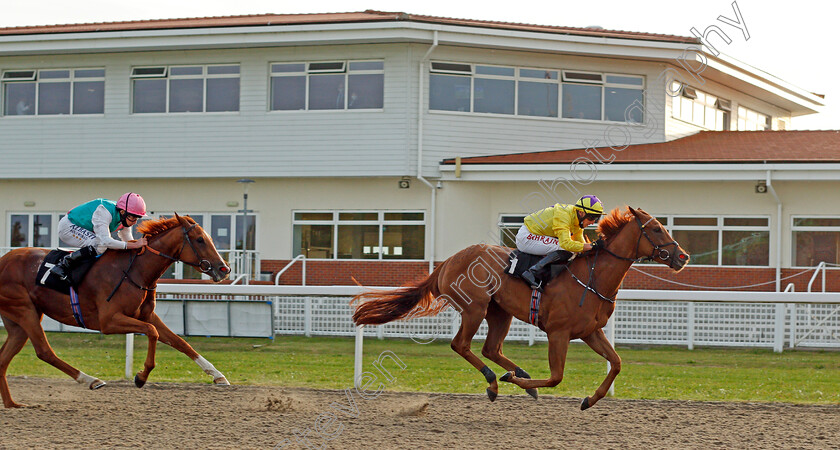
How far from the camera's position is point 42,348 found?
7066 millimetres

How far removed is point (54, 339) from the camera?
12.1m

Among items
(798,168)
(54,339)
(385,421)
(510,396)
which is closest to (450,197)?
(798,168)

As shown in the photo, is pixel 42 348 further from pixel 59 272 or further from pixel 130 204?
pixel 130 204

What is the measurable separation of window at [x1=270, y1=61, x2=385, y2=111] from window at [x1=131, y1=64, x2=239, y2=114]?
0.91 m

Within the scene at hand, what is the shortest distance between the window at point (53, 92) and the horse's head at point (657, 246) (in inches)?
562

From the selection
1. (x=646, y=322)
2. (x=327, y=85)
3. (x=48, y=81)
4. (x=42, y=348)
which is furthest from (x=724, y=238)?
(x=48, y=81)

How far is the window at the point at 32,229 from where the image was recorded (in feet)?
60.9

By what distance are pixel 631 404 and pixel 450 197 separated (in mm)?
9493

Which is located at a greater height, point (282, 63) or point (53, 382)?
point (282, 63)

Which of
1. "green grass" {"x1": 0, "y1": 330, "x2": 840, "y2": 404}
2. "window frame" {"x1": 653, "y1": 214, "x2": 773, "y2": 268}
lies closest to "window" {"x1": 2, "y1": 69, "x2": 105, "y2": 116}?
"green grass" {"x1": 0, "y1": 330, "x2": 840, "y2": 404}

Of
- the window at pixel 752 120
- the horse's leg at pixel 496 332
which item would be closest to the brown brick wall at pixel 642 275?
the window at pixel 752 120

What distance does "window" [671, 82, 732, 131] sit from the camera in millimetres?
18453

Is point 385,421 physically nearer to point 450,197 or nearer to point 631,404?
point 631,404

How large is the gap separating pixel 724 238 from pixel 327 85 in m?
8.02
